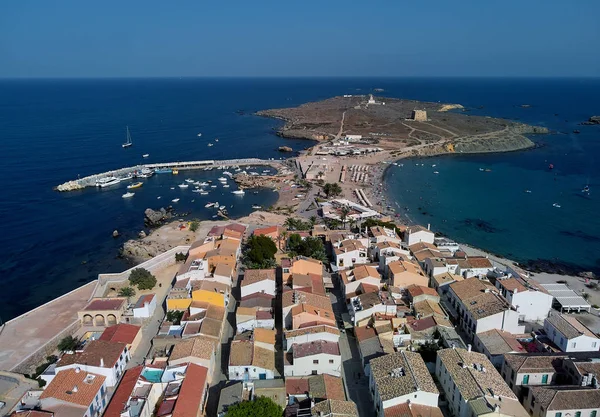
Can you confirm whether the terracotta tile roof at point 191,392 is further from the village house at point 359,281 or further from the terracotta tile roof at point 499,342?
the terracotta tile roof at point 499,342

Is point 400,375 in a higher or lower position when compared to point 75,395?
higher

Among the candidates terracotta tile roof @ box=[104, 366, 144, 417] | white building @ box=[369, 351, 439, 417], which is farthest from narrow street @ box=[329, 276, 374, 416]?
terracotta tile roof @ box=[104, 366, 144, 417]

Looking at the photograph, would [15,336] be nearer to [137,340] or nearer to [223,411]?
[137,340]

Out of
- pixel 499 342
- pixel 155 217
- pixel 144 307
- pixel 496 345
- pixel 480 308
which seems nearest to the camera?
pixel 496 345

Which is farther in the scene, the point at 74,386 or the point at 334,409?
the point at 74,386

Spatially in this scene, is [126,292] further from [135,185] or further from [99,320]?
[135,185]

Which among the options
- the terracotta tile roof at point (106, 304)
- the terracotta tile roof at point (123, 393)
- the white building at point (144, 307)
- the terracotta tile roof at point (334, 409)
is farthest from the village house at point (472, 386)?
the terracotta tile roof at point (106, 304)

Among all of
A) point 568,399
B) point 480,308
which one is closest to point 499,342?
point 480,308

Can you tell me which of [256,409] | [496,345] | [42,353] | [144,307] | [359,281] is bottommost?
[42,353]
